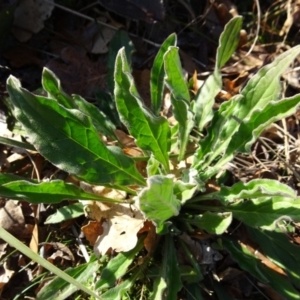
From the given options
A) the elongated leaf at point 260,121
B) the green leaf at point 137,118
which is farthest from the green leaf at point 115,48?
the elongated leaf at point 260,121

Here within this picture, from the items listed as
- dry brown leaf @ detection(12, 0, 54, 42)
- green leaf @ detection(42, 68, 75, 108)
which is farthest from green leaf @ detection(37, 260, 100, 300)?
dry brown leaf @ detection(12, 0, 54, 42)

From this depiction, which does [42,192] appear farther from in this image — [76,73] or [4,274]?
[76,73]

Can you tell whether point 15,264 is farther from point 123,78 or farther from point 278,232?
point 278,232

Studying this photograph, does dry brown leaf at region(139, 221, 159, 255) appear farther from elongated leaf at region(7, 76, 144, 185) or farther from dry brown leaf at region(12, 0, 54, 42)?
dry brown leaf at region(12, 0, 54, 42)

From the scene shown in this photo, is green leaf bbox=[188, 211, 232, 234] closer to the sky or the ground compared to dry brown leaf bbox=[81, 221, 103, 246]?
closer to the sky

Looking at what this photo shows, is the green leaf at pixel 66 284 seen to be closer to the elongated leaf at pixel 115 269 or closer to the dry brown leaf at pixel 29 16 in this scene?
the elongated leaf at pixel 115 269

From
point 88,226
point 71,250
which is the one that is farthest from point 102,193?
point 71,250

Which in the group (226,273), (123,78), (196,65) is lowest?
(226,273)

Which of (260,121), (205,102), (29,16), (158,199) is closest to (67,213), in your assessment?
(158,199)
